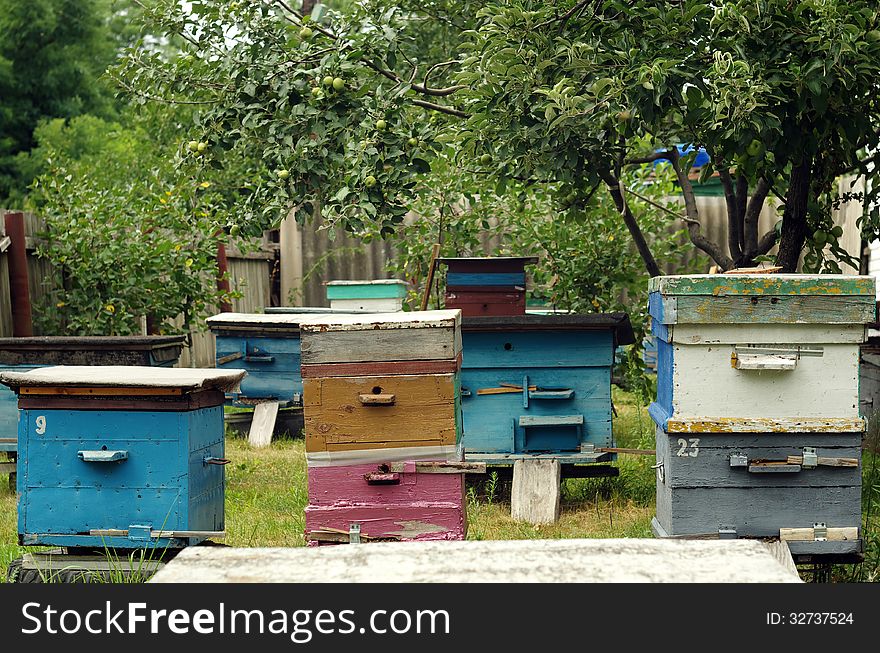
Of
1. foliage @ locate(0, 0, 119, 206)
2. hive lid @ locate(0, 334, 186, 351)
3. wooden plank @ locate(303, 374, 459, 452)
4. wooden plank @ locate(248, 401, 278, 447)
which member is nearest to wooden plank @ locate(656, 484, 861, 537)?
wooden plank @ locate(303, 374, 459, 452)

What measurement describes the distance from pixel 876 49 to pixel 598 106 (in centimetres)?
106

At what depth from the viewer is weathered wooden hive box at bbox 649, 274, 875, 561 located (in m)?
3.51

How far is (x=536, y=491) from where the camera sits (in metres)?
5.12

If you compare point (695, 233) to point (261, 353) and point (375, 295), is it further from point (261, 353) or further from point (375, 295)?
point (375, 295)

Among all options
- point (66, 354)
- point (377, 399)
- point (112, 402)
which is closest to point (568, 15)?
point (377, 399)

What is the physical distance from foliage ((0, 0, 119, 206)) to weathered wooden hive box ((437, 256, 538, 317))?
38.7 ft

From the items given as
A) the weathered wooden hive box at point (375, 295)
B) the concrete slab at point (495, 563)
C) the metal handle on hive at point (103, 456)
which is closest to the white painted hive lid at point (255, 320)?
the weathered wooden hive box at point (375, 295)

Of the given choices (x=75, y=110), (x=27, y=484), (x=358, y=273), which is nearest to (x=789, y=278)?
(x=27, y=484)

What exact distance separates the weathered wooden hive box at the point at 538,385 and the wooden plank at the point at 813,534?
1.72m

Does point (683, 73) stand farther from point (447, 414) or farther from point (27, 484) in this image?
point (27, 484)

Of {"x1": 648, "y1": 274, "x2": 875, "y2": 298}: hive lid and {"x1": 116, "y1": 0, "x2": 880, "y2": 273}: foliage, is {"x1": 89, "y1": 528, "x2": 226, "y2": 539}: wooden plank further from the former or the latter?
{"x1": 648, "y1": 274, "x2": 875, "y2": 298}: hive lid

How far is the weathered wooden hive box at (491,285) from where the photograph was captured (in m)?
5.85

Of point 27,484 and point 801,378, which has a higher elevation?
point 801,378

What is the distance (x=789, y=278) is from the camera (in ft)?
11.5
